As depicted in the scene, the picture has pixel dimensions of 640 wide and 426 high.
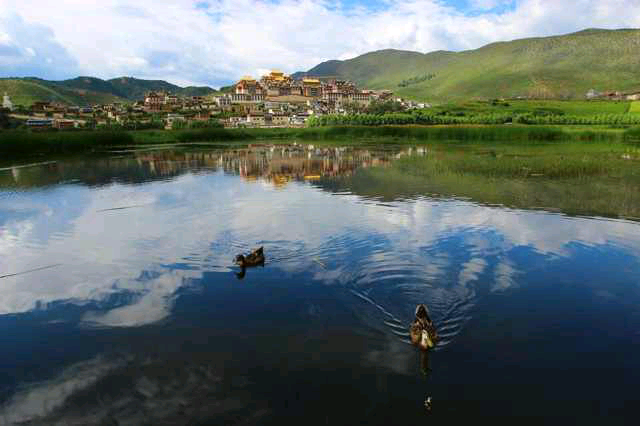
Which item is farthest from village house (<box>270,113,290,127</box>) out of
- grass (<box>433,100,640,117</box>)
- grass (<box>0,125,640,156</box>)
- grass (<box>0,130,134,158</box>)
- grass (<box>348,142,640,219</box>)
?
grass (<box>348,142,640,219</box>)

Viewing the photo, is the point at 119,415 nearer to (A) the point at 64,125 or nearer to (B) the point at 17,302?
(B) the point at 17,302

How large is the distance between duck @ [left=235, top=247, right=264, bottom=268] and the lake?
427 millimetres

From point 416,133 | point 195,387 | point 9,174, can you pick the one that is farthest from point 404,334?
point 416,133

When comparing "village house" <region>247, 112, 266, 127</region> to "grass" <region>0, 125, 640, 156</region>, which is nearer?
"grass" <region>0, 125, 640, 156</region>

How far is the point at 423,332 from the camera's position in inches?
529

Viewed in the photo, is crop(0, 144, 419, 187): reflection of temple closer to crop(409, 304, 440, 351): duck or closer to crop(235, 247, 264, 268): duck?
crop(235, 247, 264, 268): duck

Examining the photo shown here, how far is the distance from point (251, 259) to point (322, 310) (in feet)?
18.1

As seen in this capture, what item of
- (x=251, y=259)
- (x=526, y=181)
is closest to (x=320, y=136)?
(x=526, y=181)

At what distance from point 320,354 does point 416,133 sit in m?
107

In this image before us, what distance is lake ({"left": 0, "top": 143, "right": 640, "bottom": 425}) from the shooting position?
11.5m

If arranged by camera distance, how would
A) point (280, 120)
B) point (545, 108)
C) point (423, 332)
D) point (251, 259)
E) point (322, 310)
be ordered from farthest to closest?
point (280, 120) → point (545, 108) → point (251, 259) → point (322, 310) → point (423, 332)

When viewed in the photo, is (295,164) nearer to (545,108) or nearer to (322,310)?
(322,310)

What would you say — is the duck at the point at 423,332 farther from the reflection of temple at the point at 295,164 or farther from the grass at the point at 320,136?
the grass at the point at 320,136

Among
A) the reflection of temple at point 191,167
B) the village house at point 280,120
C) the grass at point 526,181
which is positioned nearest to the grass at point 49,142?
the reflection of temple at point 191,167
